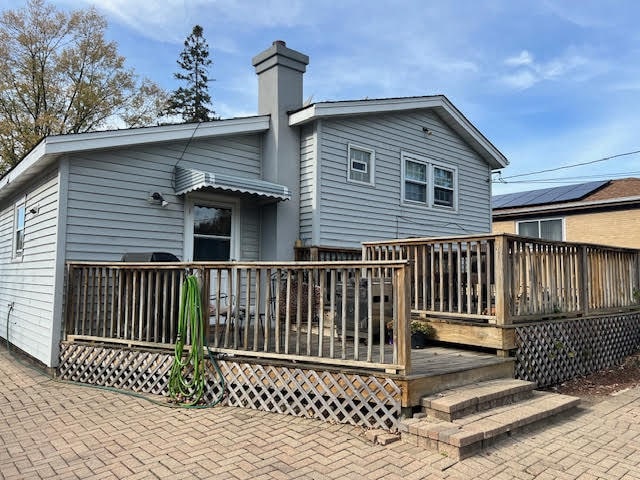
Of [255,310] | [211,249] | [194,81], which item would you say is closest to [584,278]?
[255,310]

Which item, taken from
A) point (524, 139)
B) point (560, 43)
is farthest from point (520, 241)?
point (524, 139)

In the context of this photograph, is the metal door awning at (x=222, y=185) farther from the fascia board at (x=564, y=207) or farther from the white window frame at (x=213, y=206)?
the fascia board at (x=564, y=207)

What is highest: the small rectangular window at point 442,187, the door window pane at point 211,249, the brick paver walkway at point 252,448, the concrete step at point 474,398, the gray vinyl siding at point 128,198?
the small rectangular window at point 442,187

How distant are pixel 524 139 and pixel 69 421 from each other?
2533 cm

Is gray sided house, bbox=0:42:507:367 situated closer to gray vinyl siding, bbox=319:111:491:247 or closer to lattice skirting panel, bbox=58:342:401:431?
gray vinyl siding, bbox=319:111:491:247

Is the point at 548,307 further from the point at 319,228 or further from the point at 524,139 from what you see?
the point at 524,139

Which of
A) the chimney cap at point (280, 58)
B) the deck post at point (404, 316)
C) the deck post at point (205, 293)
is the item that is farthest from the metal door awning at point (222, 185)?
the deck post at point (404, 316)

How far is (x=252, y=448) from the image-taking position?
355 centimetres

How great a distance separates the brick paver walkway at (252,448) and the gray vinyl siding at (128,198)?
2403 millimetres

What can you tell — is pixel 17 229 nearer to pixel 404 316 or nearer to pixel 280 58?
pixel 280 58

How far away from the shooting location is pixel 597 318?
6742 mm

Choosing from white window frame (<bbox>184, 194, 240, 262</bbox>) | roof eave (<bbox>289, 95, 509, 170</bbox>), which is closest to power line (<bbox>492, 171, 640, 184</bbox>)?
roof eave (<bbox>289, 95, 509, 170</bbox>)

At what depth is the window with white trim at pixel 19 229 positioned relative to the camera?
26.3ft

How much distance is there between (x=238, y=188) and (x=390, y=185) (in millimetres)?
3637
